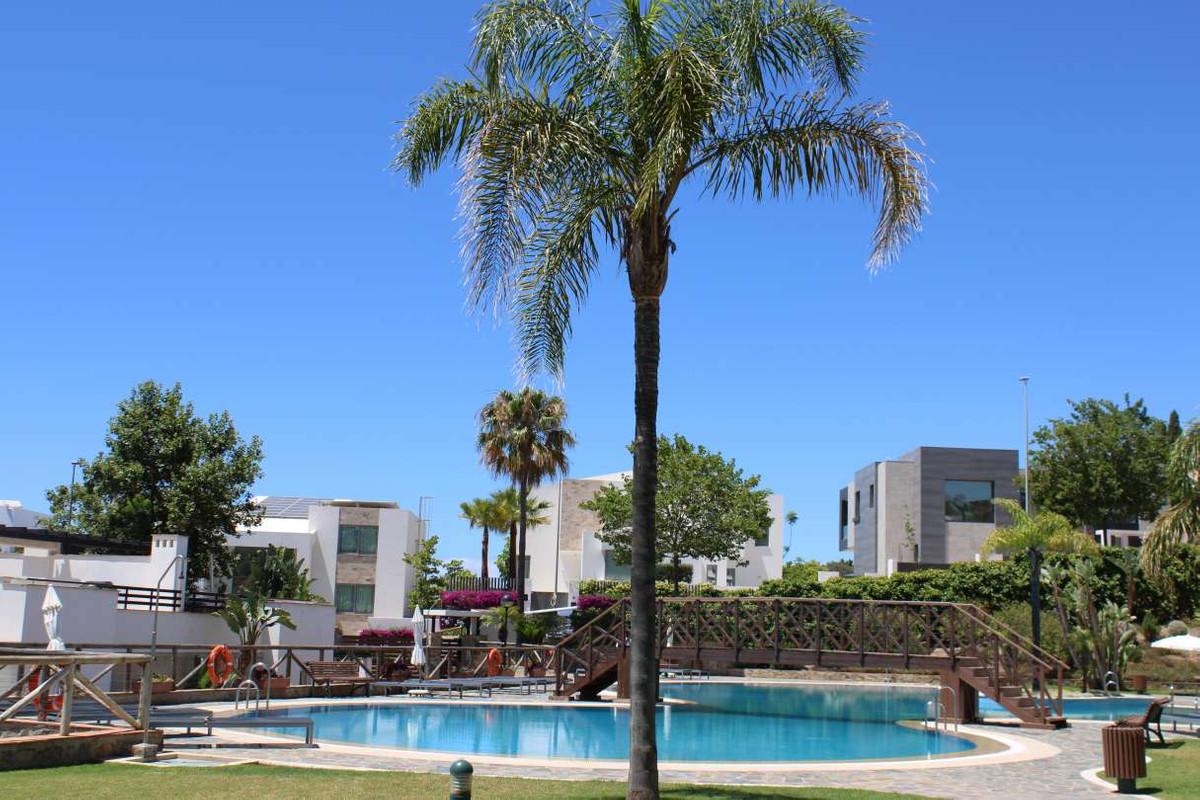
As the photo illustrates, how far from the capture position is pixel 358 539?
52250mm

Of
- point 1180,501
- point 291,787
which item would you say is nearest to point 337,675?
point 291,787

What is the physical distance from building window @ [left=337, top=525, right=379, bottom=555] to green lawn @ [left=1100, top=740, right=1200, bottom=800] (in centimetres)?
3906

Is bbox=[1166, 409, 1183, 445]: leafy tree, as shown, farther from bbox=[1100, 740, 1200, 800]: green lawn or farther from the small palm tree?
bbox=[1100, 740, 1200, 800]: green lawn

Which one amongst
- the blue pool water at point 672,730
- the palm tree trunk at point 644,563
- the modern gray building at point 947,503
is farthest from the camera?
the modern gray building at point 947,503

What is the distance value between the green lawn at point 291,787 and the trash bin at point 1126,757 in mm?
2691

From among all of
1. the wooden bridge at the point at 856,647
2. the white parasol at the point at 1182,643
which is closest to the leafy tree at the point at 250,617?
the wooden bridge at the point at 856,647

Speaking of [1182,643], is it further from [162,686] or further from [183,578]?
[183,578]

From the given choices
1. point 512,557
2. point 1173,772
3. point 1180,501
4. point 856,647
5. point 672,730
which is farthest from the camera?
point 512,557

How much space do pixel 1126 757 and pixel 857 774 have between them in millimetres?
3335

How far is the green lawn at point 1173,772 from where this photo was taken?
12.8 metres

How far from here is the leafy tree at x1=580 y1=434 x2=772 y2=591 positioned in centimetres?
4872

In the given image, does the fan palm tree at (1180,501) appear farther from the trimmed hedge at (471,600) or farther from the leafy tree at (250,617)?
the trimmed hedge at (471,600)

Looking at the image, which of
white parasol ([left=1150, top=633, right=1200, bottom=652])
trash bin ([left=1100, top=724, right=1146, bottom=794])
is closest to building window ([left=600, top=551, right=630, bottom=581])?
white parasol ([left=1150, top=633, right=1200, bottom=652])

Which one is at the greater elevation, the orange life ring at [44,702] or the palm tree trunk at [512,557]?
the palm tree trunk at [512,557]
